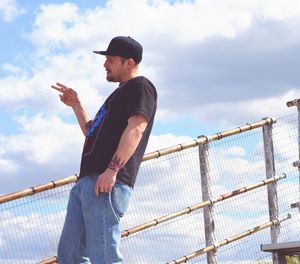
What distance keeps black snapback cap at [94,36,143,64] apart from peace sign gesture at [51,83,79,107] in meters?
0.54

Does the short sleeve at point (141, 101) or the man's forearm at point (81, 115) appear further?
the man's forearm at point (81, 115)

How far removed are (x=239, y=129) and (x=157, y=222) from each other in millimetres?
1370

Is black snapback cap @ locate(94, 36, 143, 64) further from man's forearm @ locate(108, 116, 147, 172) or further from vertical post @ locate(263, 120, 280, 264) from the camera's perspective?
vertical post @ locate(263, 120, 280, 264)

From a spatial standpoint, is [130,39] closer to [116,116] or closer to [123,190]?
[116,116]

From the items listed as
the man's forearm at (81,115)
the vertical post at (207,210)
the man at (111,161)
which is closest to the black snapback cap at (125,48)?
the man at (111,161)

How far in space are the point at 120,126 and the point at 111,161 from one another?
0.65 feet

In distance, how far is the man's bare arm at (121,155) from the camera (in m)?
3.21

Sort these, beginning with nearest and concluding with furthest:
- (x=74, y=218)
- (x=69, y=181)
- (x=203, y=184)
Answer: (x=74, y=218) < (x=69, y=181) < (x=203, y=184)

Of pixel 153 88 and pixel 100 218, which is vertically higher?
pixel 153 88

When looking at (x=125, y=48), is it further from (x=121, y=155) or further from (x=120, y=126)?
(x=121, y=155)

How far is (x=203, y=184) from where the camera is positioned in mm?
6277

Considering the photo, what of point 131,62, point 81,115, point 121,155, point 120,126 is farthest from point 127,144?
point 81,115

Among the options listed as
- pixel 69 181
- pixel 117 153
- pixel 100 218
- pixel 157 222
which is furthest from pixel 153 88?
pixel 157 222

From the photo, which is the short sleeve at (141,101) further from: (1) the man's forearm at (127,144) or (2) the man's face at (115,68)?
(2) the man's face at (115,68)
